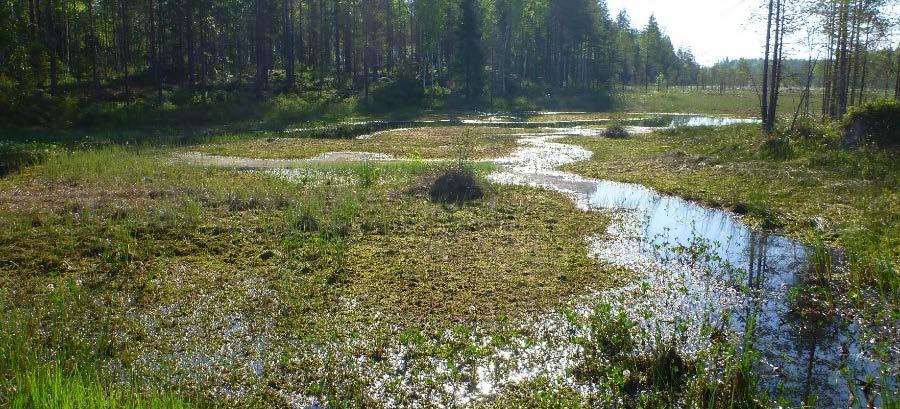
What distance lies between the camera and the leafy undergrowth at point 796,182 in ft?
35.8

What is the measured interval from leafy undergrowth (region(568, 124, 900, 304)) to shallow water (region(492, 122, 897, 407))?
81cm

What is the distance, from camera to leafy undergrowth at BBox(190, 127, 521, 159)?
2658cm

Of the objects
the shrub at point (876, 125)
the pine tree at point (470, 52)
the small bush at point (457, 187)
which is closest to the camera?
the small bush at point (457, 187)

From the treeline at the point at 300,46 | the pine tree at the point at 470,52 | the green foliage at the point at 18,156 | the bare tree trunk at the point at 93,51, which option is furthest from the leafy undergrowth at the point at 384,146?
the pine tree at the point at 470,52

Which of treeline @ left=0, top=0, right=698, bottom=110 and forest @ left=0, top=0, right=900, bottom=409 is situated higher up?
treeline @ left=0, top=0, right=698, bottom=110

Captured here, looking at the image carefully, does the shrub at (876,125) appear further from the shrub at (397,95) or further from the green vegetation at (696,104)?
the green vegetation at (696,104)

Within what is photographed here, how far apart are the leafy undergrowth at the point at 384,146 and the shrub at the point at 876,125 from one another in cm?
1514

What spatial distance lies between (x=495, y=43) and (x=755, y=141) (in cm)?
5406

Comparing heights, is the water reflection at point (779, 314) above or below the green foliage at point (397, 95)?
below

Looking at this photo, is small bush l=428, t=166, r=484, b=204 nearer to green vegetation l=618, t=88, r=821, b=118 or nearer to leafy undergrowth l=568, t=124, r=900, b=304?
leafy undergrowth l=568, t=124, r=900, b=304

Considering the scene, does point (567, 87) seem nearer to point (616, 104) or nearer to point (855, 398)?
point (616, 104)

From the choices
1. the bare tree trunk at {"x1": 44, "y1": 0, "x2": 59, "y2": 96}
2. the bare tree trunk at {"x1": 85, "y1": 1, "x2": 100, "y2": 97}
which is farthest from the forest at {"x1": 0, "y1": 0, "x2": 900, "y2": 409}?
the bare tree trunk at {"x1": 85, "y1": 1, "x2": 100, "y2": 97}

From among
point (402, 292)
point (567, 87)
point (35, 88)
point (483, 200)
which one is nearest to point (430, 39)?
point (567, 87)

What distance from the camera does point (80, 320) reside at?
7.66m
